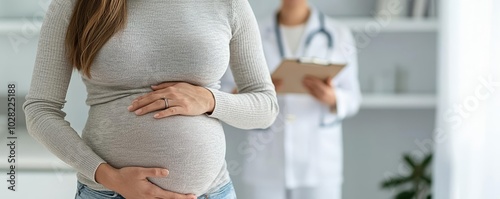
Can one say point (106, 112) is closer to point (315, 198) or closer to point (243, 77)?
point (243, 77)

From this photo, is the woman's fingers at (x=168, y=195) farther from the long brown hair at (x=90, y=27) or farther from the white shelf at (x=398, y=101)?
the white shelf at (x=398, y=101)

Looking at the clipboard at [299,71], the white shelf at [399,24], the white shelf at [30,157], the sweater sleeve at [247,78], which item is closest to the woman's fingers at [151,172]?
the sweater sleeve at [247,78]

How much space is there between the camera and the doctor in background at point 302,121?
2.70 meters

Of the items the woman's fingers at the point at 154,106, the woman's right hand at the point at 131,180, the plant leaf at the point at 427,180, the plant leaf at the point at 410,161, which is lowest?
the plant leaf at the point at 427,180

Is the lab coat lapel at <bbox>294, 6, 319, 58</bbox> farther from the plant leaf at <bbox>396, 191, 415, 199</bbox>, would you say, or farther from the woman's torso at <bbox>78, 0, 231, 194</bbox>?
the woman's torso at <bbox>78, 0, 231, 194</bbox>

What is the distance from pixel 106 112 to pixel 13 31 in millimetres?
1067

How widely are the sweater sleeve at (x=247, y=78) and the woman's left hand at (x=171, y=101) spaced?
0.15 feet

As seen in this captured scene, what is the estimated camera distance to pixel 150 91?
1.26 metres

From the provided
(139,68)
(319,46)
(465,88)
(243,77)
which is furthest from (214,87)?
(319,46)

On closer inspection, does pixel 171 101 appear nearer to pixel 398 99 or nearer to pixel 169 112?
pixel 169 112

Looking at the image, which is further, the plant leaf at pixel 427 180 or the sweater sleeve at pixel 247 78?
the plant leaf at pixel 427 180

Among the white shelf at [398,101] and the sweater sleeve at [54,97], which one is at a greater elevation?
the sweater sleeve at [54,97]

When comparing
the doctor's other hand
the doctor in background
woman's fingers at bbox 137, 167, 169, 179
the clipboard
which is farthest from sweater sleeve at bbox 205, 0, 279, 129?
the doctor in background

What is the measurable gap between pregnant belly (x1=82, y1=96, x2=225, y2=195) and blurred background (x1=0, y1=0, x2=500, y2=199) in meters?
0.65
